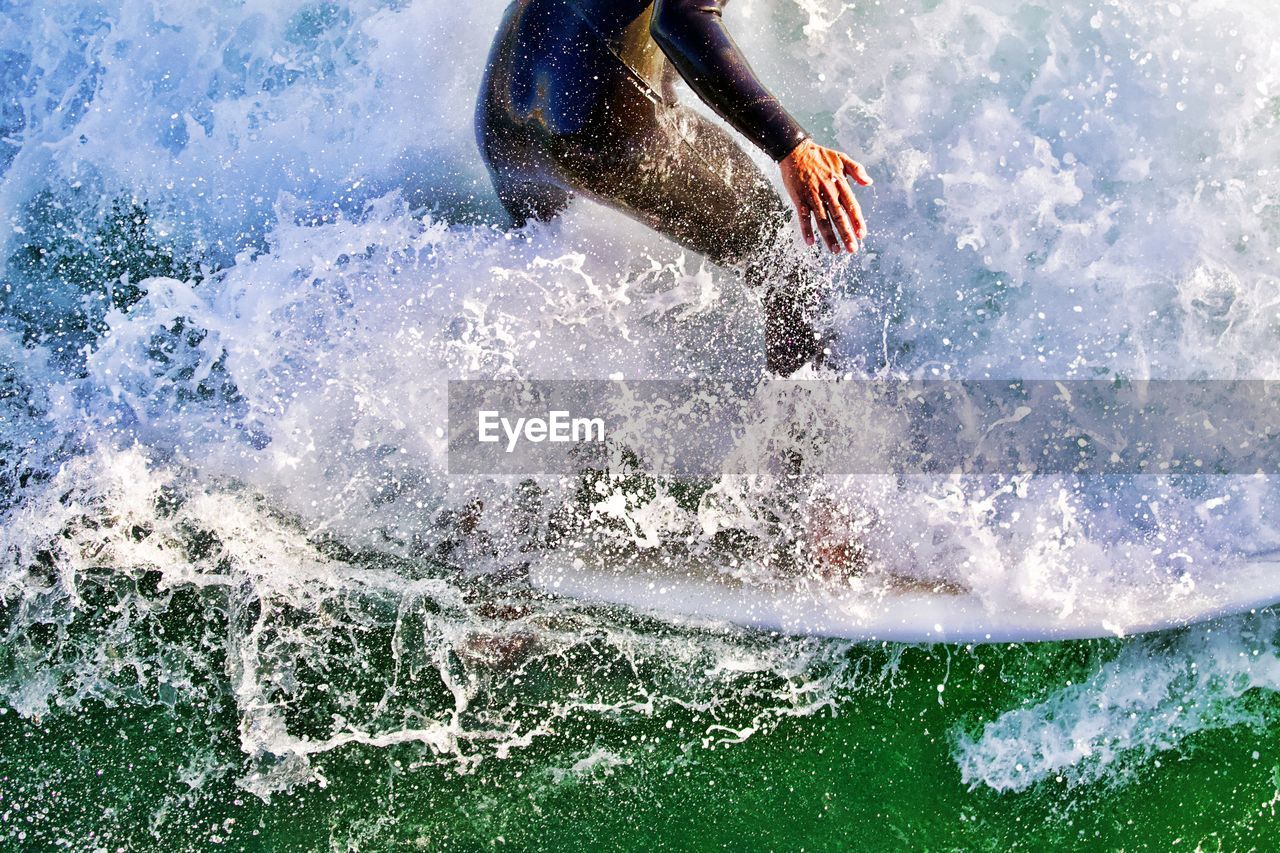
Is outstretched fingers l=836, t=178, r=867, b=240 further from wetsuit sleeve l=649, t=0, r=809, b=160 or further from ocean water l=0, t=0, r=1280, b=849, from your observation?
ocean water l=0, t=0, r=1280, b=849

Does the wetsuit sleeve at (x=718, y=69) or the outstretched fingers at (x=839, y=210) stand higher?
the wetsuit sleeve at (x=718, y=69)

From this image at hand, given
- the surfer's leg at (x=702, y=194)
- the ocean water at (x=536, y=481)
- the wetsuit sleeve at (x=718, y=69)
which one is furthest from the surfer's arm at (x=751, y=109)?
the ocean water at (x=536, y=481)

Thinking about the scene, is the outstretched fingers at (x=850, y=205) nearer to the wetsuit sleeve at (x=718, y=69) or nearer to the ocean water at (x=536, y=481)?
the wetsuit sleeve at (x=718, y=69)

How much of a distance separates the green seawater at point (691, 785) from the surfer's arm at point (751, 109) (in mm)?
752

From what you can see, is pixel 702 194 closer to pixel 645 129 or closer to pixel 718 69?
pixel 645 129

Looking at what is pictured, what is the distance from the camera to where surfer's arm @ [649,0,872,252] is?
111 cm

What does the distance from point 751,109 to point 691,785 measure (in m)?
1.07

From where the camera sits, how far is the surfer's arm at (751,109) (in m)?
1.11

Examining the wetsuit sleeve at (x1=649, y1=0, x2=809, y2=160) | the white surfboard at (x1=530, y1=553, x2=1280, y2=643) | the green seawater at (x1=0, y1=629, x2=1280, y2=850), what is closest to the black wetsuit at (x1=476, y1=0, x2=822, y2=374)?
the wetsuit sleeve at (x1=649, y1=0, x2=809, y2=160)

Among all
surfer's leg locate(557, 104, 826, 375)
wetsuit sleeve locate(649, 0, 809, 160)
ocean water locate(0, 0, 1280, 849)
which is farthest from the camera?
ocean water locate(0, 0, 1280, 849)

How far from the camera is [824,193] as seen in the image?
1145 millimetres

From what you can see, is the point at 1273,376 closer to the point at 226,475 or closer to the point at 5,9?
the point at 226,475

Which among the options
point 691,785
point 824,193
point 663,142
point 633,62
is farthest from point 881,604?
point 633,62

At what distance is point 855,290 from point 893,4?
485 millimetres
